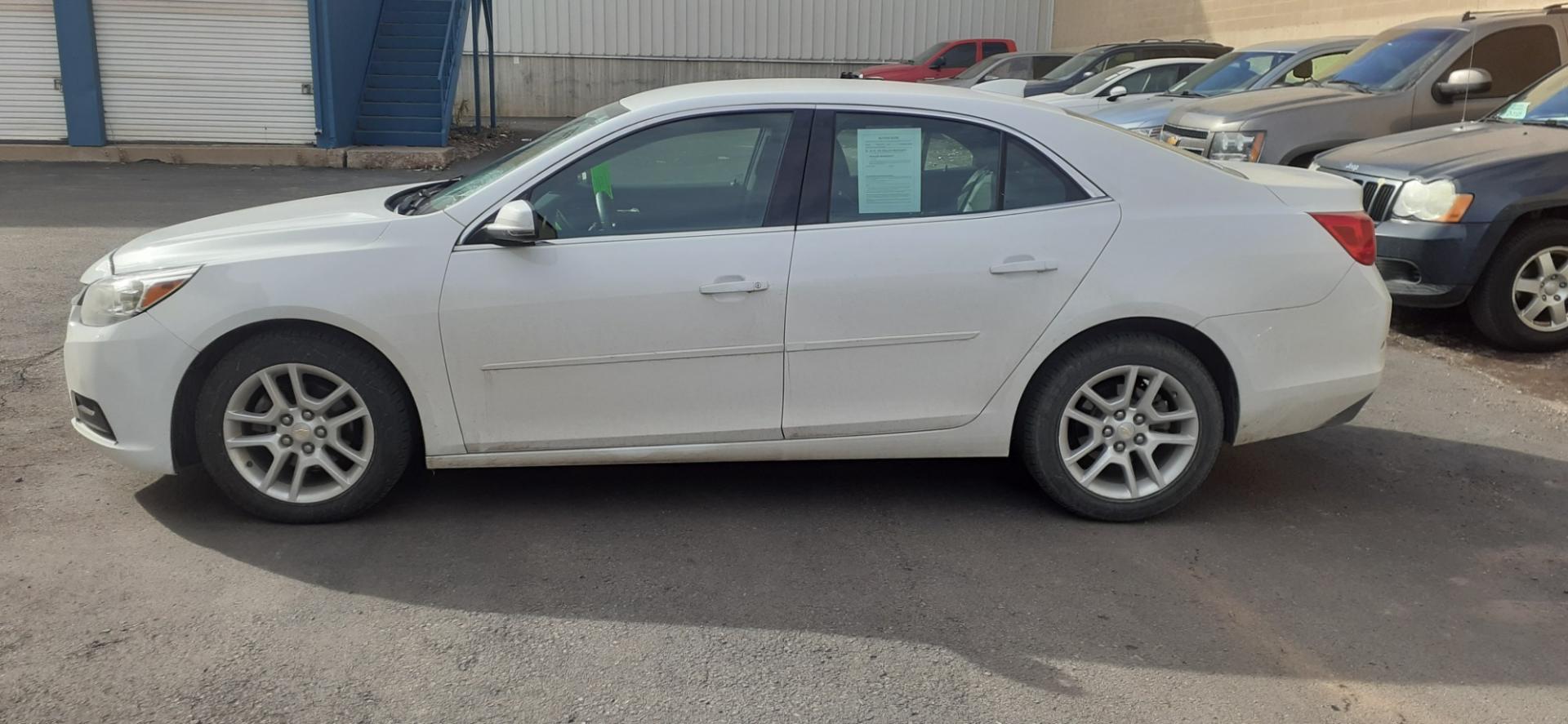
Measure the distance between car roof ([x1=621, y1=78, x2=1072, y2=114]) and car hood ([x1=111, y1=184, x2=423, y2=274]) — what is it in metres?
1.06

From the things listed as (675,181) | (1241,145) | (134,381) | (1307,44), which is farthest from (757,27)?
(134,381)

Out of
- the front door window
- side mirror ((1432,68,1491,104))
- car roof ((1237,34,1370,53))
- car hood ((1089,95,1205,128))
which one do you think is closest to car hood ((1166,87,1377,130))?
side mirror ((1432,68,1491,104))

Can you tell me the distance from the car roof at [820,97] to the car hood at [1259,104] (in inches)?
211

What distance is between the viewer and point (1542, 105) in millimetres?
7969

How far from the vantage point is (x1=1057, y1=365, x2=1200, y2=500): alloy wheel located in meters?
4.50

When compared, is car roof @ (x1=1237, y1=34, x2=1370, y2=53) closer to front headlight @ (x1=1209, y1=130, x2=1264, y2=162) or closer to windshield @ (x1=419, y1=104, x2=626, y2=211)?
front headlight @ (x1=1209, y1=130, x2=1264, y2=162)

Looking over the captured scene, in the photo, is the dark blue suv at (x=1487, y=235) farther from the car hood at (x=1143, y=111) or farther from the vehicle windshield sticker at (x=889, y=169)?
the car hood at (x=1143, y=111)

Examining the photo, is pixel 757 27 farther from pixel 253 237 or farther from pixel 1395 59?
pixel 253 237

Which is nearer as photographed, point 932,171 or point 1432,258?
point 932,171

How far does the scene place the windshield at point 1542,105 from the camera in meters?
7.80

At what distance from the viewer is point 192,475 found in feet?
16.2

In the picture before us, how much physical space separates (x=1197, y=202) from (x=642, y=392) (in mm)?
2112

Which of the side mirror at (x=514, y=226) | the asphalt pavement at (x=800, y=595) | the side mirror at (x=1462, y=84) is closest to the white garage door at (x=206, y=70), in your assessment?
the asphalt pavement at (x=800, y=595)

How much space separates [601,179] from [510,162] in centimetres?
52
